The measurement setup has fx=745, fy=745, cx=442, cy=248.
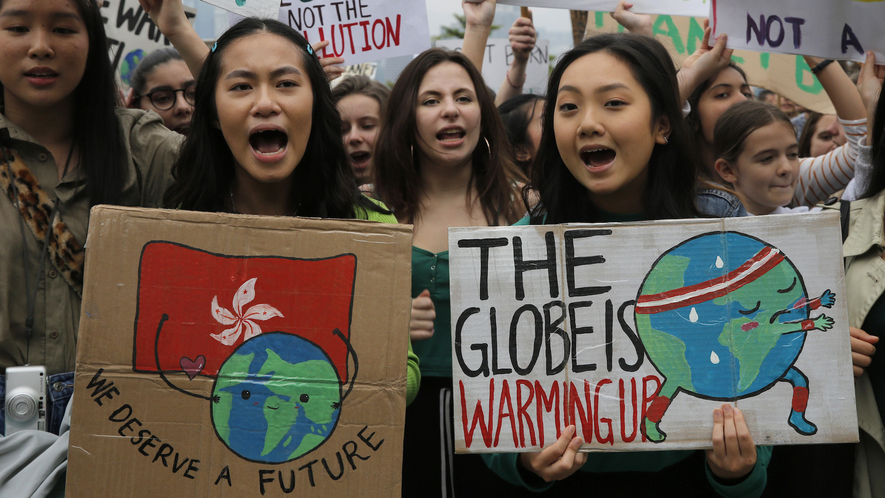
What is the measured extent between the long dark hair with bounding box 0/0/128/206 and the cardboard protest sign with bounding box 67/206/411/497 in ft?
1.90

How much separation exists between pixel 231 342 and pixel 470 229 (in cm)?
67

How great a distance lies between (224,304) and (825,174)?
3.42 meters

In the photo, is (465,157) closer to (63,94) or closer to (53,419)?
(63,94)

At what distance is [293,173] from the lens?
2.48 metres

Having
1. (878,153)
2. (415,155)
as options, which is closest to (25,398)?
(415,155)

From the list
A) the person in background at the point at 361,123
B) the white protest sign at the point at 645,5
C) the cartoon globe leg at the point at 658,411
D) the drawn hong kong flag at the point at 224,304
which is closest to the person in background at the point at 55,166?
the drawn hong kong flag at the point at 224,304

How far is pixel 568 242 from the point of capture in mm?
2010

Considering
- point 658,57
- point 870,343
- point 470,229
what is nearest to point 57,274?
point 470,229

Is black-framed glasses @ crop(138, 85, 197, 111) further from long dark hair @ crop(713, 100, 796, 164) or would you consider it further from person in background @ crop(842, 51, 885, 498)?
person in background @ crop(842, 51, 885, 498)

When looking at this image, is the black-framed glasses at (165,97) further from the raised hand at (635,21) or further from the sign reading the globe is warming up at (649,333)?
the sign reading the globe is warming up at (649,333)

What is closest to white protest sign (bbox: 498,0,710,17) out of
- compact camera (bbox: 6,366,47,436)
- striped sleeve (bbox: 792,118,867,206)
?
striped sleeve (bbox: 792,118,867,206)

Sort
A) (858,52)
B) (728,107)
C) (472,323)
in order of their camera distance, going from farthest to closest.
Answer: (728,107) → (858,52) → (472,323)

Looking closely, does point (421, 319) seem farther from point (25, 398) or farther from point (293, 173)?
point (25, 398)

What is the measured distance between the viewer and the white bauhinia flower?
184 centimetres
